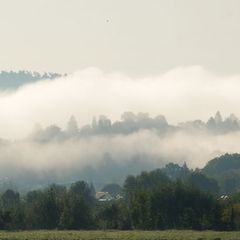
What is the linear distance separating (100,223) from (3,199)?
7047 cm

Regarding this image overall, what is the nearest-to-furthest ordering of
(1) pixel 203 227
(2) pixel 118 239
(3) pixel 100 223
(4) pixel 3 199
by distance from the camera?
(2) pixel 118 239, (1) pixel 203 227, (3) pixel 100 223, (4) pixel 3 199

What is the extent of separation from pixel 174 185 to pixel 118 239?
57.8 meters

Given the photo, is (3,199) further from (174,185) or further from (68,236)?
(68,236)

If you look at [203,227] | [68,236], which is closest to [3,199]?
[203,227]

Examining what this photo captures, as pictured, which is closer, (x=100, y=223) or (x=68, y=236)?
(x=68, y=236)

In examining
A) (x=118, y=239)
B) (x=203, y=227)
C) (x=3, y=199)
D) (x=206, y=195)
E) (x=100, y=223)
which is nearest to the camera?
(x=118, y=239)

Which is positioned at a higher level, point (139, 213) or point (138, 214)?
point (139, 213)

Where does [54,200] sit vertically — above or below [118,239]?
above

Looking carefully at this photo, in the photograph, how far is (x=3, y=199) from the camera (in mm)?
189750

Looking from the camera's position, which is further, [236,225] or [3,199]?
[3,199]

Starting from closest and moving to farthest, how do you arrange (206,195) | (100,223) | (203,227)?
(203,227), (100,223), (206,195)

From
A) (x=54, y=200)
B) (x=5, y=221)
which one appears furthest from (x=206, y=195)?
(x=5, y=221)

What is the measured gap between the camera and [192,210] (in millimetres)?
127000

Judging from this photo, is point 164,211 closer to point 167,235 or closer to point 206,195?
point 206,195
